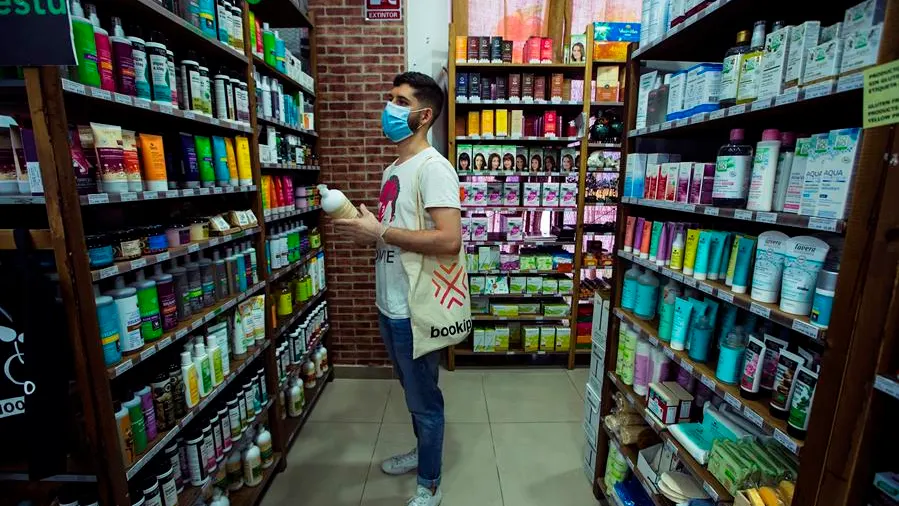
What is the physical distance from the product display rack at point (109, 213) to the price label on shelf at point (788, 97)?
2.00 m

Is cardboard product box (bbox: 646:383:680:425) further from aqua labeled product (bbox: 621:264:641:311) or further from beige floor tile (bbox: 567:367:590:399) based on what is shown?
beige floor tile (bbox: 567:367:590:399)

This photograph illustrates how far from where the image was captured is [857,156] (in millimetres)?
1021

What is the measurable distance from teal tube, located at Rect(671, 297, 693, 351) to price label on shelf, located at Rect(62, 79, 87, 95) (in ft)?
7.18

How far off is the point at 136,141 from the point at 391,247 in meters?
1.11

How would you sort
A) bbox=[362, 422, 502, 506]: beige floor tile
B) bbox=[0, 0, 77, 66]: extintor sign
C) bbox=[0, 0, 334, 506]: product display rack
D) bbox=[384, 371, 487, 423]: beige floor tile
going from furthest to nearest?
bbox=[384, 371, 487, 423]: beige floor tile
bbox=[362, 422, 502, 506]: beige floor tile
bbox=[0, 0, 334, 506]: product display rack
bbox=[0, 0, 77, 66]: extintor sign

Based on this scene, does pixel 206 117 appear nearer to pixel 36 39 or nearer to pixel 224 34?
pixel 224 34

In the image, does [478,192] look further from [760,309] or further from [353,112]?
[760,309]

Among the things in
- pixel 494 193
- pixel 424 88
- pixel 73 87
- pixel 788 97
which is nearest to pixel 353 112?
pixel 494 193

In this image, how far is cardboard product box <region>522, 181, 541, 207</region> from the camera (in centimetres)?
373

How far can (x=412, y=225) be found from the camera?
1956mm

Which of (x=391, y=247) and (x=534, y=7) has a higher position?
(x=534, y=7)

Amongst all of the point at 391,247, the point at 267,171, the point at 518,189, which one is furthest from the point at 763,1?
the point at 267,171

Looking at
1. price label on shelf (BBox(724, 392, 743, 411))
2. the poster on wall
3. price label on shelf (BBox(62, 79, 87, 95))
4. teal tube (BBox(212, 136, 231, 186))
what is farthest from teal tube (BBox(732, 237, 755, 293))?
the poster on wall

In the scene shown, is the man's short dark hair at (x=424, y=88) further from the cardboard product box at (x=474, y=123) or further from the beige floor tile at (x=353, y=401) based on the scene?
the beige floor tile at (x=353, y=401)
